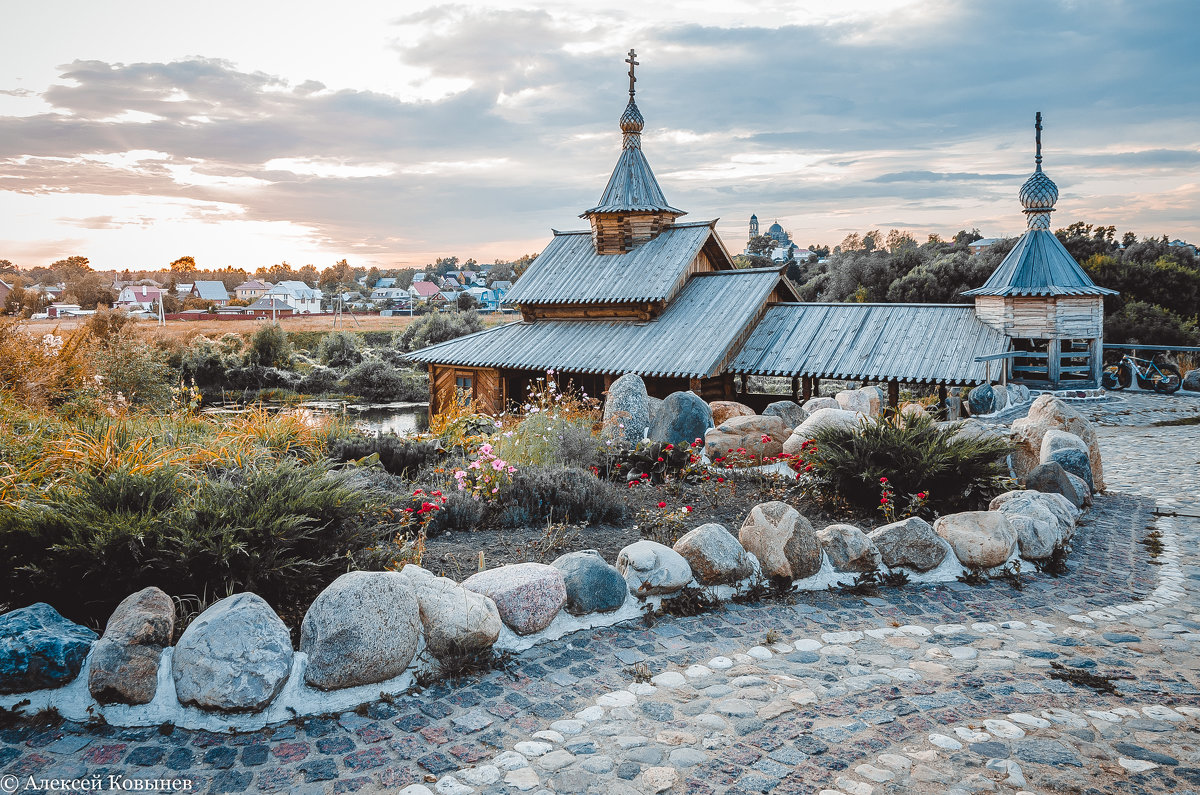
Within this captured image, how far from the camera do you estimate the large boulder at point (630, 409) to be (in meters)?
9.92

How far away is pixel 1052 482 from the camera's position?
24.9 ft

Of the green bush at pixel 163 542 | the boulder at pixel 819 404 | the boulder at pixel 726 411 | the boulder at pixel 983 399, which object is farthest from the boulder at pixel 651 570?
the boulder at pixel 983 399

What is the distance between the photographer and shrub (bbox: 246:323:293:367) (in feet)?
118

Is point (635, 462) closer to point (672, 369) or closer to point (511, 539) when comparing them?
point (511, 539)

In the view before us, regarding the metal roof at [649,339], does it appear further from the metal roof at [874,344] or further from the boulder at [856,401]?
the boulder at [856,401]

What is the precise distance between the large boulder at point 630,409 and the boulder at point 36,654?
21.7 feet

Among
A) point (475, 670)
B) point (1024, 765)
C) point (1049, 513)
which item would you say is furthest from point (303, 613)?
point (1049, 513)

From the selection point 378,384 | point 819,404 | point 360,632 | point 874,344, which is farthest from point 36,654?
point 378,384

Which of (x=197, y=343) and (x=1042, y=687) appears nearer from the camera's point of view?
(x=1042, y=687)

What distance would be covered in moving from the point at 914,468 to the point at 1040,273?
1209 centimetres

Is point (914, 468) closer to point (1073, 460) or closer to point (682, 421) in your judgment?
point (1073, 460)

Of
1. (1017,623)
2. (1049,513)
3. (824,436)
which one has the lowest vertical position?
(1017,623)

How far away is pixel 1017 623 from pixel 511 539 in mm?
3709

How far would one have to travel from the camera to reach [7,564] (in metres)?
4.10
